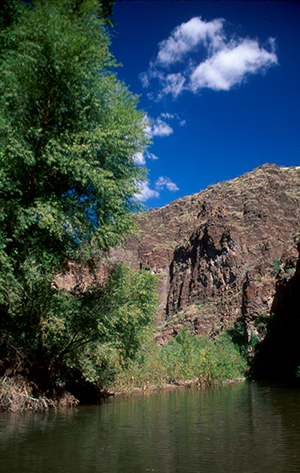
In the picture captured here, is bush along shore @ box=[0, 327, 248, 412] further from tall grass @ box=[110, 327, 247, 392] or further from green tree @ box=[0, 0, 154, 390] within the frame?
green tree @ box=[0, 0, 154, 390]

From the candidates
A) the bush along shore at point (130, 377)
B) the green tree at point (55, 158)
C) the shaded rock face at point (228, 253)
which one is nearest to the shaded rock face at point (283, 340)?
the bush along shore at point (130, 377)

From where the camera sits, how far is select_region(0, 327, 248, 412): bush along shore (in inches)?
380

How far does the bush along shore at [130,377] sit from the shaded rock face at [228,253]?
1193cm

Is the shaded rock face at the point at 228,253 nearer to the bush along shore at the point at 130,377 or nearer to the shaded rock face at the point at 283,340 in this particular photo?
the shaded rock face at the point at 283,340

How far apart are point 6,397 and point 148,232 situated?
86.8 m

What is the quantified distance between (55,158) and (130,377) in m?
13.2

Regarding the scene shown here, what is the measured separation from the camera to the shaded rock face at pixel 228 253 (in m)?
45.2

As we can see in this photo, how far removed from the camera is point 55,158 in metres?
9.12

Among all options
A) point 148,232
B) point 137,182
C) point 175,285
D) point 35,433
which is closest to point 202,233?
point 175,285

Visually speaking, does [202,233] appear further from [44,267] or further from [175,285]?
[44,267]

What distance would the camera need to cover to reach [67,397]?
438 inches

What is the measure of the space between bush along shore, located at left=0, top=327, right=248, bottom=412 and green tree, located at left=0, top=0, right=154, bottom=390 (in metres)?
1.18

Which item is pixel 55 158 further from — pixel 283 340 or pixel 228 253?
pixel 228 253

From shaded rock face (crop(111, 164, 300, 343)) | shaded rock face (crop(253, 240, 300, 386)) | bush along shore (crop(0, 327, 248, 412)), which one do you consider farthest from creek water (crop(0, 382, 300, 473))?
shaded rock face (crop(111, 164, 300, 343))
